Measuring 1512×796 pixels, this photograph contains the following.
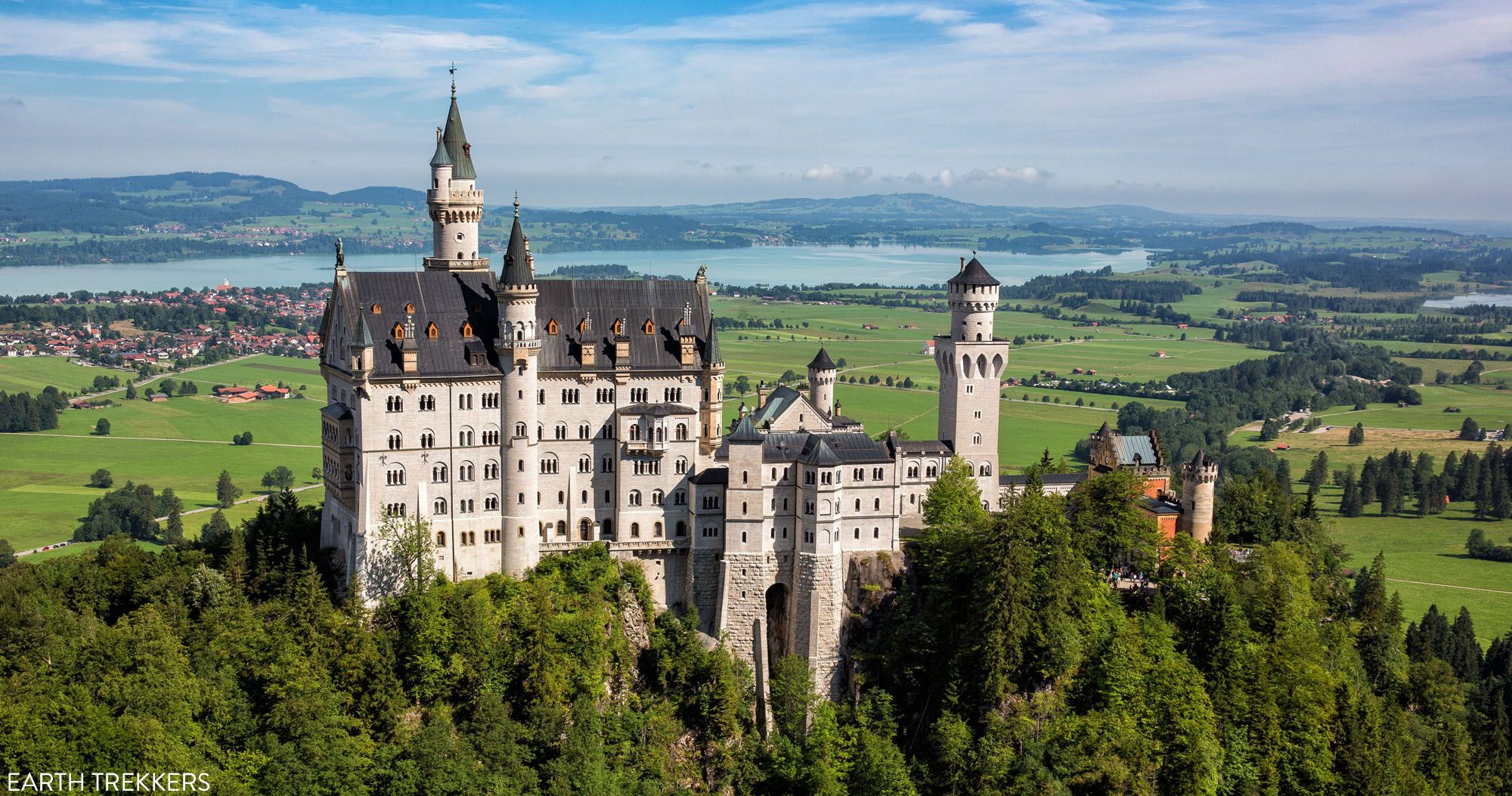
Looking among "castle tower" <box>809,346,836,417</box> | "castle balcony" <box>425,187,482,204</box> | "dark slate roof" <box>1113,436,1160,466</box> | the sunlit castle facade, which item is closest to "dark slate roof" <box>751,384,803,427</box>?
the sunlit castle facade

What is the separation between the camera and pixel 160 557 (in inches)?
2906

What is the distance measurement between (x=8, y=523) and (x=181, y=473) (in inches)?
868

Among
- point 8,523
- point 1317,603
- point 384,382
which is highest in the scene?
point 384,382

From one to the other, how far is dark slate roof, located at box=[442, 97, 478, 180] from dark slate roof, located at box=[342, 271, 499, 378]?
766 cm

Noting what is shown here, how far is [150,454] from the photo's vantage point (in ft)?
531

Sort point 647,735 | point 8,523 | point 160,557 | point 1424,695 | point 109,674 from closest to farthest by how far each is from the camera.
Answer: point 109,674 → point 647,735 → point 160,557 → point 1424,695 → point 8,523

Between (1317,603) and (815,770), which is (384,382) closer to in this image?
(815,770)

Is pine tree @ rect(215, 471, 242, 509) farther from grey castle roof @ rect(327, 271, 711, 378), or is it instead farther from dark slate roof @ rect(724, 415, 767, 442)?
dark slate roof @ rect(724, 415, 767, 442)

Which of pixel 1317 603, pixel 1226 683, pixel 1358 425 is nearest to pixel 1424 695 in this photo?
pixel 1317 603

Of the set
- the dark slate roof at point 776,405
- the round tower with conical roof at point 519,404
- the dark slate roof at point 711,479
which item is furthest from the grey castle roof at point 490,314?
the dark slate roof at point 711,479

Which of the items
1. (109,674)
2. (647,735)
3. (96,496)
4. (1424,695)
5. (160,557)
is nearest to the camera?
(109,674)

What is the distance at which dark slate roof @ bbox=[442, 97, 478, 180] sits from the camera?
75.7m

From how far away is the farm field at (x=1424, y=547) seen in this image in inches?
4594

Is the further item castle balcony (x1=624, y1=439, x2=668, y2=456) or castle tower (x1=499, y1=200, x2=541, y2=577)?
castle balcony (x1=624, y1=439, x2=668, y2=456)
